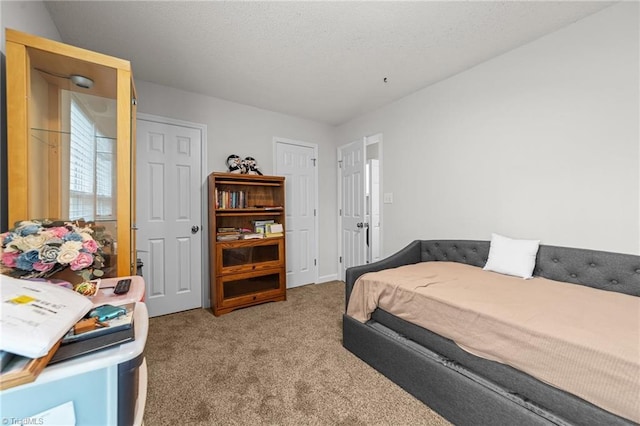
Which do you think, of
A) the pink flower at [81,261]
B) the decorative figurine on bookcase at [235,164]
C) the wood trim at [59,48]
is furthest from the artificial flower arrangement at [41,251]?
the decorative figurine on bookcase at [235,164]

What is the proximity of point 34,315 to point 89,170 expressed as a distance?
127 centimetres

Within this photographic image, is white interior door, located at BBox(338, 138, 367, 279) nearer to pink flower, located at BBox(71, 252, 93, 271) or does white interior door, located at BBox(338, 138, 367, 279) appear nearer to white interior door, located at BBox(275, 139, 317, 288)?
white interior door, located at BBox(275, 139, 317, 288)

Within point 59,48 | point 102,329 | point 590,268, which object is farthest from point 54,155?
point 590,268

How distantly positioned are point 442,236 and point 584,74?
1.63m

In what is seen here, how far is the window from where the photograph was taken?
145cm

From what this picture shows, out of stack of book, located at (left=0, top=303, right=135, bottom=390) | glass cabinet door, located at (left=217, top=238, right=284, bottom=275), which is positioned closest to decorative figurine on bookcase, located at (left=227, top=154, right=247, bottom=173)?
glass cabinet door, located at (left=217, top=238, right=284, bottom=275)

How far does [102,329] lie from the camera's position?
2.27 feet

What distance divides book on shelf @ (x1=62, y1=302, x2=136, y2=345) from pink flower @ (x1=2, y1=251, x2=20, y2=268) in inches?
19.8

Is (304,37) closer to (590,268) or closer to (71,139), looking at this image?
(71,139)

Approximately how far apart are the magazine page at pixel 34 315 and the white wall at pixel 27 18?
1.33m

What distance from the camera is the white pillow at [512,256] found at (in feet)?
6.57

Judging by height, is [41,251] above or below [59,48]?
below

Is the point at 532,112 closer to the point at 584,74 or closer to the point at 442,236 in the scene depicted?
the point at 584,74

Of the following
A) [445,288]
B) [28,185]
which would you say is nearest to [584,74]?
[445,288]
